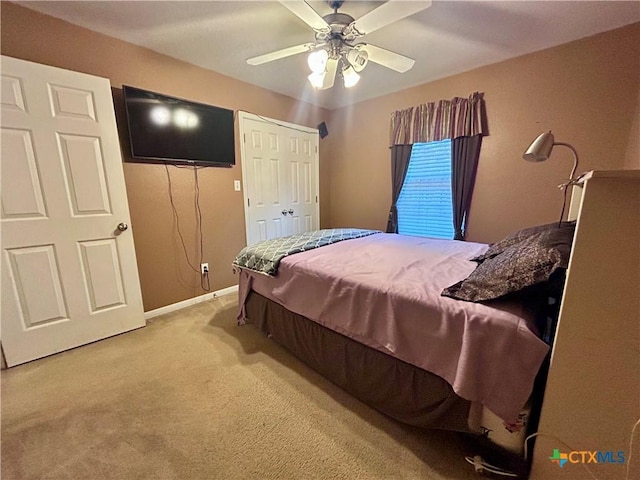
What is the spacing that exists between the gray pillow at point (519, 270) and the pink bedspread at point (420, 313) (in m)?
0.06

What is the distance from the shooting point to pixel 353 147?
3.78m

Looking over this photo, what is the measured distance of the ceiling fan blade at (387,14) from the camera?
52.9 inches

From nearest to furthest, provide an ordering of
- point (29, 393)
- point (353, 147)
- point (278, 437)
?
point (278, 437), point (29, 393), point (353, 147)

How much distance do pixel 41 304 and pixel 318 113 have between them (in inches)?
142

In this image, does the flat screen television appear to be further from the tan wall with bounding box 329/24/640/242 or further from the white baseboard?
the tan wall with bounding box 329/24/640/242

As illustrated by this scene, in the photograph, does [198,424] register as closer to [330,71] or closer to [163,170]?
[163,170]

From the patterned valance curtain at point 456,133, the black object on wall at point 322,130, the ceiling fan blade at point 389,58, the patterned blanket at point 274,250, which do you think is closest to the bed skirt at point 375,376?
the patterned blanket at point 274,250

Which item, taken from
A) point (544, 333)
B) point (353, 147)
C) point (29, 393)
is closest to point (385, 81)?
point (353, 147)

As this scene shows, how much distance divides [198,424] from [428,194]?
3046 millimetres

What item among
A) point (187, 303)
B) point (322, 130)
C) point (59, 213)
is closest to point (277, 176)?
point (322, 130)

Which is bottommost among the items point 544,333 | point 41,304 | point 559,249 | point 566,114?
point 41,304

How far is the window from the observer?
3.02 metres

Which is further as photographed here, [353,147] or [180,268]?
[353,147]

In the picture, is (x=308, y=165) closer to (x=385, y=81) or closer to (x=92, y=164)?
(x=385, y=81)
